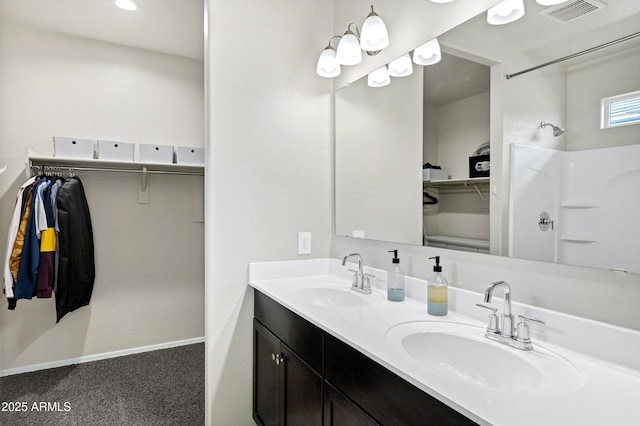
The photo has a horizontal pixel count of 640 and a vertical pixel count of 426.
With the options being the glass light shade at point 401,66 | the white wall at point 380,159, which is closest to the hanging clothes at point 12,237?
the white wall at point 380,159

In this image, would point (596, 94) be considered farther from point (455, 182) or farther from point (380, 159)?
point (380, 159)

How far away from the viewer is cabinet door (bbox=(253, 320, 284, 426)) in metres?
1.57

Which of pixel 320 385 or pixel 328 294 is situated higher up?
pixel 328 294

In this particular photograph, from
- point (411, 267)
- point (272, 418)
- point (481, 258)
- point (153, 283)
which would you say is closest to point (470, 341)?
point (481, 258)

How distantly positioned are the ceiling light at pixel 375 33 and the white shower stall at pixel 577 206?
819 millimetres

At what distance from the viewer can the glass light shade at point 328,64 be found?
1.89 meters

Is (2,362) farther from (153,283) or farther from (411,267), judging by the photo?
(411,267)

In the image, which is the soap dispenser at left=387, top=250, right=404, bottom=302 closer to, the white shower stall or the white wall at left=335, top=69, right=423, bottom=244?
the white wall at left=335, top=69, right=423, bottom=244

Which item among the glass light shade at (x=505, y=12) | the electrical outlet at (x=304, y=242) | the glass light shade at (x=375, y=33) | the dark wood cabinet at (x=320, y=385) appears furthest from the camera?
the electrical outlet at (x=304, y=242)

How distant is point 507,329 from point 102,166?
2.99 meters

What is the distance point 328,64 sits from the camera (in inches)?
74.9

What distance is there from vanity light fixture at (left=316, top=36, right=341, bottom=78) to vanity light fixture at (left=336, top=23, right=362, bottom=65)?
0.25 ft

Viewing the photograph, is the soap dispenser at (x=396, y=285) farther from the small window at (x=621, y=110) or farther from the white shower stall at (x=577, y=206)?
the small window at (x=621, y=110)

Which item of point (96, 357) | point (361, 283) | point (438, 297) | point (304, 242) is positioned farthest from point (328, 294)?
point (96, 357)
